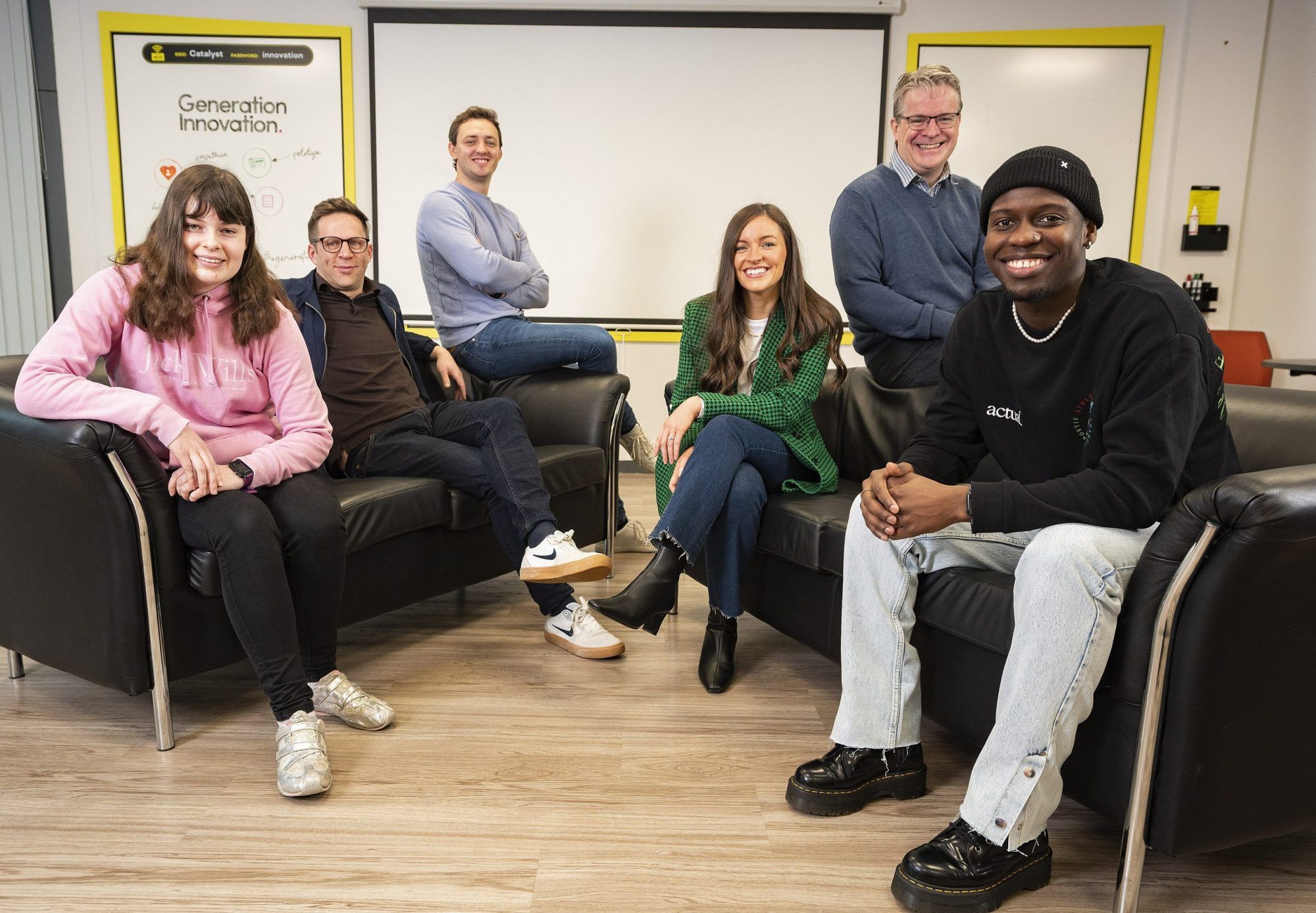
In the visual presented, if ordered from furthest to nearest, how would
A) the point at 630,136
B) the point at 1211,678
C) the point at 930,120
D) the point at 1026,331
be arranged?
the point at 630,136 → the point at 930,120 → the point at 1026,331 → the point at 1211,678

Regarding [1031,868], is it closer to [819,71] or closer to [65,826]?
[65,826]

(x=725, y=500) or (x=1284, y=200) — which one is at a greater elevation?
(x=1284, y=200)

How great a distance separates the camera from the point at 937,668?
1702mm

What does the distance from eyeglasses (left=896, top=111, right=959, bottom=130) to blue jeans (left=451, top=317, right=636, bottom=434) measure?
1.15m

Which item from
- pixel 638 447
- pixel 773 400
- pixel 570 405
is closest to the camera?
pixel 773 400

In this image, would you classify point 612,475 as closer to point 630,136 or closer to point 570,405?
point 570,405

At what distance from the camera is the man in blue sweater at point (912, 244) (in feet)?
8.16

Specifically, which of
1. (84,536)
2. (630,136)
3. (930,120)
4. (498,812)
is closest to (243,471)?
(84,536)

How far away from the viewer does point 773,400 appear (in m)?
2.28

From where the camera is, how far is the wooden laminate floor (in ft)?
4.66

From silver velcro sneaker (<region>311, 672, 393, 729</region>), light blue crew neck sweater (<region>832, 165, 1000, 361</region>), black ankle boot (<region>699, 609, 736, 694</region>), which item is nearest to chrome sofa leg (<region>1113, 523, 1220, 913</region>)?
black ankle boot (<region>699, 609, 736, 694</region>)

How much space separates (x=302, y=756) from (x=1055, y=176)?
5.63 feet

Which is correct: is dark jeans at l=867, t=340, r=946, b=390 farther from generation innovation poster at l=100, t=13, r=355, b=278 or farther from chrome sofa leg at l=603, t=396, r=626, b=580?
generation innovation poster at l=100, t=13, r=355, b=278

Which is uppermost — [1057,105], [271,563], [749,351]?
[1057,105]
